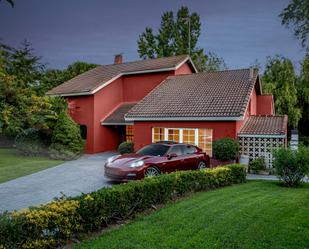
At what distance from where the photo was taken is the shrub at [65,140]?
2038cm

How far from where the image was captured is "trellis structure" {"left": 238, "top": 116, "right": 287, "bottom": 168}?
16.6 metres

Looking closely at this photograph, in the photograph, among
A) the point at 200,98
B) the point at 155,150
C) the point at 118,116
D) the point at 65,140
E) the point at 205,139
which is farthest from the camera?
the point at 118,116

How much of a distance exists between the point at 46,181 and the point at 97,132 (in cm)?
1013

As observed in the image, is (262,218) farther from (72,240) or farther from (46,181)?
(46,181)

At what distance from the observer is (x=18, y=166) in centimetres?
1722

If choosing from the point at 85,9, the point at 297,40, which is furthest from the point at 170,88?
the point at 297,40

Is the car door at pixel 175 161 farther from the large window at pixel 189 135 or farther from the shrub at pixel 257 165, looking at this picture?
the shrub at pixel 257 165

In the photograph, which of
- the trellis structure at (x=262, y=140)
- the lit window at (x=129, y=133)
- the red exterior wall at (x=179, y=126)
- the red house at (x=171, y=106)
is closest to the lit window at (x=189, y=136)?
the red house at (x=171, y=106)

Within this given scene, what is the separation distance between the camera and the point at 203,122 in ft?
57.7

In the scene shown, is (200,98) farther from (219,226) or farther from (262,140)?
(219,226)

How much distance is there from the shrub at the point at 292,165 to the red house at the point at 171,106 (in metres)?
4.31

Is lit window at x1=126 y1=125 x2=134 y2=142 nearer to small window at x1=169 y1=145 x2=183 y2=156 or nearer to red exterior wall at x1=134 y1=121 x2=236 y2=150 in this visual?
red exterior wall at x1=134 y1=121 x2=236 y2=150

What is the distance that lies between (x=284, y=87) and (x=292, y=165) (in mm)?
20043

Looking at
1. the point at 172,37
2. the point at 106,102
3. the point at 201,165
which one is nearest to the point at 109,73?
the point at 106,102
